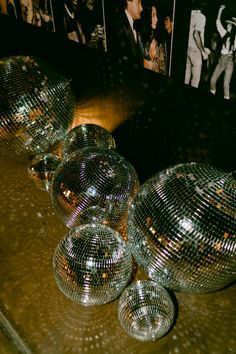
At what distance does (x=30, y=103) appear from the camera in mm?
1381

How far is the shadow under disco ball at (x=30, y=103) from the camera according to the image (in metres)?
1.36

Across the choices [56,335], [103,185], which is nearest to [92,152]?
[103,185]

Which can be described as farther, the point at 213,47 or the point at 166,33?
the point at 166,33

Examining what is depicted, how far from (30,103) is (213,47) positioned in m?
0.72

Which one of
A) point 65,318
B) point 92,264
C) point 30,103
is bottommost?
point 65,318

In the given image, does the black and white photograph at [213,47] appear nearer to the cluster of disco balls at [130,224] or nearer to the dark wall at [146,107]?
the dark wall at [146,107]

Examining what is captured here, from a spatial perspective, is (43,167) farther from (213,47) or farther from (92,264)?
(213,47)

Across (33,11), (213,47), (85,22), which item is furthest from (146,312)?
(33,11)

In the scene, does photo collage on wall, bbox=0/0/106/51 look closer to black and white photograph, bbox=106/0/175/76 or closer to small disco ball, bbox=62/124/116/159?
black and white photograph, bbox=106/0/175/76

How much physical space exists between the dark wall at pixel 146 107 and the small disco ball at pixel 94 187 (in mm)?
265

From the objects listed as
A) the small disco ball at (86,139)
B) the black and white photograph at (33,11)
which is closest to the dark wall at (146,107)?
the black and white photograph at (33,11)

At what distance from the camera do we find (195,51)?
1088 millimetres

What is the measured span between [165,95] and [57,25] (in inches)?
25.2

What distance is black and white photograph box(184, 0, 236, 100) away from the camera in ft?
3.19
